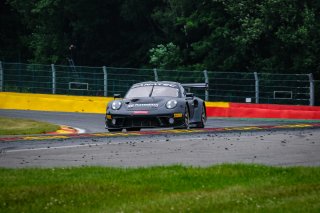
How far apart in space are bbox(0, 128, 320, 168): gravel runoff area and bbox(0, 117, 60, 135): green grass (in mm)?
4308

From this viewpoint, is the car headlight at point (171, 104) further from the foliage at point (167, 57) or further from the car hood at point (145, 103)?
the foliage at point (167, 57)

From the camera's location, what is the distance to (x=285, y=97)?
29.8 meters

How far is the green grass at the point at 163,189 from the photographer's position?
777cm

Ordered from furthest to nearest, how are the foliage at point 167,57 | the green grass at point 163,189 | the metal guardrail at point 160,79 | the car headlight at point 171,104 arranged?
1. the foliage at point 167,57
2. the metal guardrail at point 160,79
3. the car headlight at point 171,104
4. the green grass at point 163,189

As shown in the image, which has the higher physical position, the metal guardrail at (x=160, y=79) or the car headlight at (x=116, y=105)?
the metal guardrail at (x=160, y=79)

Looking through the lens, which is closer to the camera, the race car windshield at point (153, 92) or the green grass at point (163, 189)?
the green grass at point (163, 189)

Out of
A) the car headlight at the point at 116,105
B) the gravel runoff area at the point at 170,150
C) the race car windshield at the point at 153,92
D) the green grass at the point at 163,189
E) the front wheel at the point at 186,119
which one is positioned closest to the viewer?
the green grass at the point at 163,189

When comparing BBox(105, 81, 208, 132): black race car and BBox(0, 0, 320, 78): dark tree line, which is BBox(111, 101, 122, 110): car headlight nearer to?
BBox(105, 81, 208, 132): black race car

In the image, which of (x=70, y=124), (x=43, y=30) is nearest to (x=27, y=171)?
(x=70, y=124)

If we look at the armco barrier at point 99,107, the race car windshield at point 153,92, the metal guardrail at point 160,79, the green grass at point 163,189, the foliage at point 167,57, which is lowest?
the green grass at point 163,189

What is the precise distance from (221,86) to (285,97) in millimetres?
2438

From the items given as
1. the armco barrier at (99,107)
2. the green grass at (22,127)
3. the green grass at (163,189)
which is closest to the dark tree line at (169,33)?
the armco barrier at (99,107)

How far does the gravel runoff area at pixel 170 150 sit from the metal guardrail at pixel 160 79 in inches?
478

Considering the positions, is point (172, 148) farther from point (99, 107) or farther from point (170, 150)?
point (99, 107)
